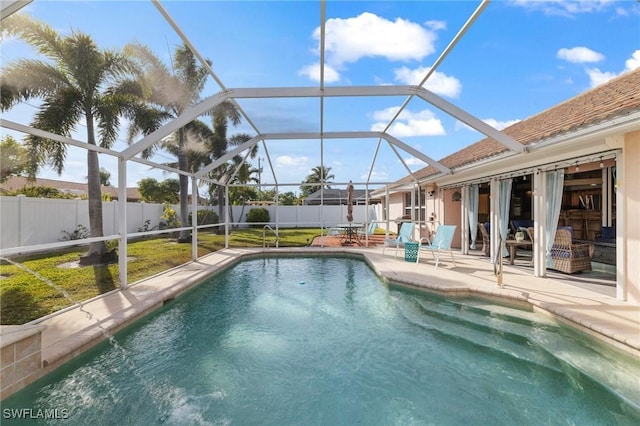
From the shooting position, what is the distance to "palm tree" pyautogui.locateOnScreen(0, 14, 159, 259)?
7.89 meters

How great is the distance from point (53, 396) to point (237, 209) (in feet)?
74.2

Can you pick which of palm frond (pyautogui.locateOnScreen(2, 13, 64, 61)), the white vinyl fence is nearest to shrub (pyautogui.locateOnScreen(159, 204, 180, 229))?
the white vinyl fence

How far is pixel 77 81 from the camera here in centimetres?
848

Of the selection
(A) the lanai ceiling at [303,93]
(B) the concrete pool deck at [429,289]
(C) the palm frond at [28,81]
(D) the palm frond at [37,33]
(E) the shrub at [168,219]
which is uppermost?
(D) the palm frond at [37,33]

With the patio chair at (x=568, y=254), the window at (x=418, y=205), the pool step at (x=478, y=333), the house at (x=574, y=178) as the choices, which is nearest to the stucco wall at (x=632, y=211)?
the house at (x=574, y=178)

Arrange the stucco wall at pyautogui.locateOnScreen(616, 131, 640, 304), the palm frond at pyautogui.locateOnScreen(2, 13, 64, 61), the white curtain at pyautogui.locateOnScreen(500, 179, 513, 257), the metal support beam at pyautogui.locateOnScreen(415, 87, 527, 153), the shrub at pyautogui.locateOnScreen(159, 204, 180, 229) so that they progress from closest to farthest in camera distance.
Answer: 1. the stucco wall at pyautogui.locateOnScreen(616, 131, 640, 304)
2. the metal support beam at pyautogui.locateOnScreen(415, 87, 527, 153)
3. the palm frond at pyautogui.locateOnScreen(2, 13, 64, 61)
4. the white curtain at pyautogui.locateOnScreen(500, 179, 513, 257)
5. the shrub at pyautogui.locateOnScreen(159, 204, 180, 229)

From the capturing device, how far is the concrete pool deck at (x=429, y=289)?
357cm

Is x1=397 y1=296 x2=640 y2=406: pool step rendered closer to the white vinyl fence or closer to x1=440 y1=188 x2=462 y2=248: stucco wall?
x1=440 y1=188 x2=462 y2=248: stucco wall

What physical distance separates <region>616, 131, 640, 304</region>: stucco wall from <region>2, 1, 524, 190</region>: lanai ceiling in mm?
1627

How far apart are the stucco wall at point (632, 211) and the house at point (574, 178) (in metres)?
0.01

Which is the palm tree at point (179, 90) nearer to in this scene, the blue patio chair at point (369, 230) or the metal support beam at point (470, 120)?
the blue patio chair at point (369, 230)

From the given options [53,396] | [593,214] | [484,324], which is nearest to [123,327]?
[53,396]

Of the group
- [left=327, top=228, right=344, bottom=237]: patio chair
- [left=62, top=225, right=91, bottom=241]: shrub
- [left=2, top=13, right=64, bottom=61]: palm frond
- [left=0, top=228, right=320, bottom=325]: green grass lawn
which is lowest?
[left=0, top=228, right=320, bottom=325]: green grass lawn

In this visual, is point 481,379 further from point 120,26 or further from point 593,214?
point 593,214
